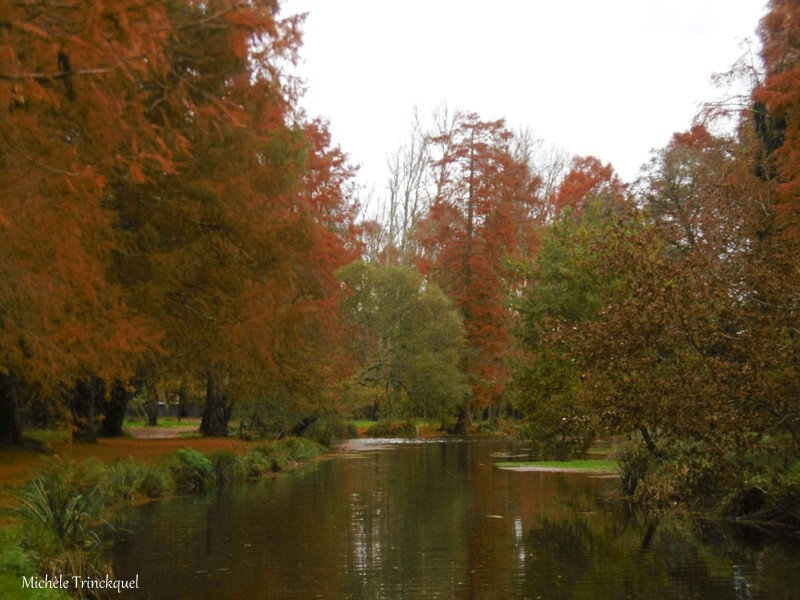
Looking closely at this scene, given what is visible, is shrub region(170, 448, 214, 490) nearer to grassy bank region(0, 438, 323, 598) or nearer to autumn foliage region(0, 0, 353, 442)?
grassy bank region(0, 438, 323, 598)

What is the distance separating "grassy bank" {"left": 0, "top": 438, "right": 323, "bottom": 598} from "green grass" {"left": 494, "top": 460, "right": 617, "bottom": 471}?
27.5 feet

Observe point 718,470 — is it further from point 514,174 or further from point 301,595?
point 514,174

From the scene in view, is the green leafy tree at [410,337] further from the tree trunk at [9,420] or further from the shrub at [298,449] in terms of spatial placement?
the tree trunk at [9,420]

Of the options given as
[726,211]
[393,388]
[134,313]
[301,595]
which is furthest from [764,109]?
[393,388]

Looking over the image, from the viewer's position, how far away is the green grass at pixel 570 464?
→ 27.9 meters

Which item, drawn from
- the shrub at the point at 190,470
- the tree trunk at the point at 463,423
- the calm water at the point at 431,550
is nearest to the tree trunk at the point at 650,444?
the calm water at the point at 431,550

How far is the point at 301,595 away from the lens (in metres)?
10.6

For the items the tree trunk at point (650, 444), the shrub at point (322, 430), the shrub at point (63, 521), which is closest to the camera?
the shrub at point (63, 521)

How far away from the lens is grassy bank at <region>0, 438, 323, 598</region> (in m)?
10.1

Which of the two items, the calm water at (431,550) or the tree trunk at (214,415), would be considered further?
the tree trunk at (214,415)

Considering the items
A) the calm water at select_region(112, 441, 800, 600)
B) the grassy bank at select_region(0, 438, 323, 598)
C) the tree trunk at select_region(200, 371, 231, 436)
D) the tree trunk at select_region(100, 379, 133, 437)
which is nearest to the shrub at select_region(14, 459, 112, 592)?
the grassy bank at select_region(0, 438, 323, 598)

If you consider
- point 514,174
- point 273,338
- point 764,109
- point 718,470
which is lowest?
point 718,470

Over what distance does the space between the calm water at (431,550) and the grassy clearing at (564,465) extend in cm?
588

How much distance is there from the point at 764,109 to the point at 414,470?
1356 cm
